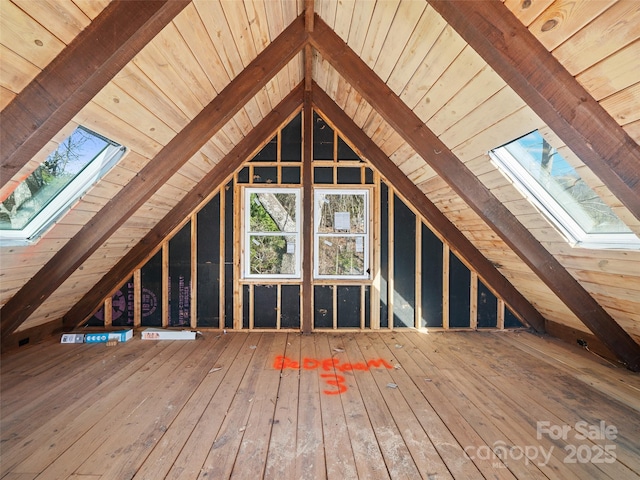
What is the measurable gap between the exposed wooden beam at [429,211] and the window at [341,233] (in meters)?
0.50

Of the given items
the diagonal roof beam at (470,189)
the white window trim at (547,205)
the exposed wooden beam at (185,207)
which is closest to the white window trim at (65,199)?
the exposed wooden beam at (185,207)

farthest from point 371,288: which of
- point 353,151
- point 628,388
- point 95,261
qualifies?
point 95,261

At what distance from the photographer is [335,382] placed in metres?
2.39

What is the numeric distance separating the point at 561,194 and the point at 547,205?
0.15 metres

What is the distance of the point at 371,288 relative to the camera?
12.3 ft

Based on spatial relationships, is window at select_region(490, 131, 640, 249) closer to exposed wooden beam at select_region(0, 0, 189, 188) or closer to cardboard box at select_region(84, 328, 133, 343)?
exposed wooden beam at select_region(0, 0, 189, 188)

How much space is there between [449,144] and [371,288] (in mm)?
2071

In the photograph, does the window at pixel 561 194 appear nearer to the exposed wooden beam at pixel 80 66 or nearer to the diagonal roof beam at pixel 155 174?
A: the diagonal roof beam at pixel 155 174

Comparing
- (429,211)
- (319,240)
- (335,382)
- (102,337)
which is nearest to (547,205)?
(429,211)

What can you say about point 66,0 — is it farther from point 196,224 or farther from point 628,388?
point 628,388

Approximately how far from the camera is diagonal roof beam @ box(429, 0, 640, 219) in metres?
1.26

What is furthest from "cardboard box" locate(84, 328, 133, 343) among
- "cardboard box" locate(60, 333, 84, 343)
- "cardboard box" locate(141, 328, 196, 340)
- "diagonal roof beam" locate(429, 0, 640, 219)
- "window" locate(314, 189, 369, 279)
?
"diagonal roof beam" locate(429, 0, 640, 219)

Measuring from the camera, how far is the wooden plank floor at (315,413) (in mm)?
1518

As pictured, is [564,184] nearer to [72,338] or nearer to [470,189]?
[470,189]
